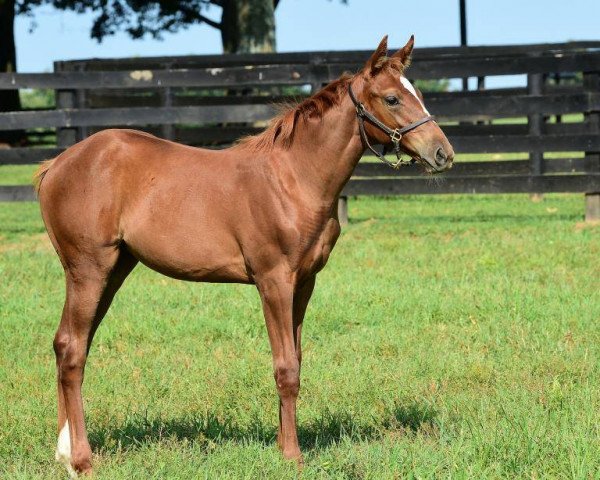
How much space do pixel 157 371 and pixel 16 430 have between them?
1323 mm

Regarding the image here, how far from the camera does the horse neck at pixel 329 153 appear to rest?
4832 millimetres

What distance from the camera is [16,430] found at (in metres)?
5.30

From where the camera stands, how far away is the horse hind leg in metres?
4.84

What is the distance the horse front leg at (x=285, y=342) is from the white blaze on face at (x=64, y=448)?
1.03 meters

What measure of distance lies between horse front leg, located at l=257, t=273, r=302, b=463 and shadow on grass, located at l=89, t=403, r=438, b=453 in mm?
251

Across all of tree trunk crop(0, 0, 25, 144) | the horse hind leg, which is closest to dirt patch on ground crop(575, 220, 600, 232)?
the horse hind leg

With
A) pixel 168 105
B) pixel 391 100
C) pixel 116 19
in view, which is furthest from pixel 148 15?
pixel 391 100

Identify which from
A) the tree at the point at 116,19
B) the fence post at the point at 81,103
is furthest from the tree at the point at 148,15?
the fence post at the point at 81,103

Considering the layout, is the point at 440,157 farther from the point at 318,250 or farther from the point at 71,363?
the point at 71,363

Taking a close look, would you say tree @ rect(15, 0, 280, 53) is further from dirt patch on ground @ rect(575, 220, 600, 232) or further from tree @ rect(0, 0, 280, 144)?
dirt patch on ground @ rect(575, 220, 600, 232)

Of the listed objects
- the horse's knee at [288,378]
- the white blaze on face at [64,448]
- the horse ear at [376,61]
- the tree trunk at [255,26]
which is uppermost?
the tree trunk at [255,26]

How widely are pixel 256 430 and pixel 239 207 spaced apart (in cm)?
126

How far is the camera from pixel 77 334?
16.2ft

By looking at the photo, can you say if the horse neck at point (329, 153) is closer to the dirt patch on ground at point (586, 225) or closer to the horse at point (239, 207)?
the horse at point (239, 207)
